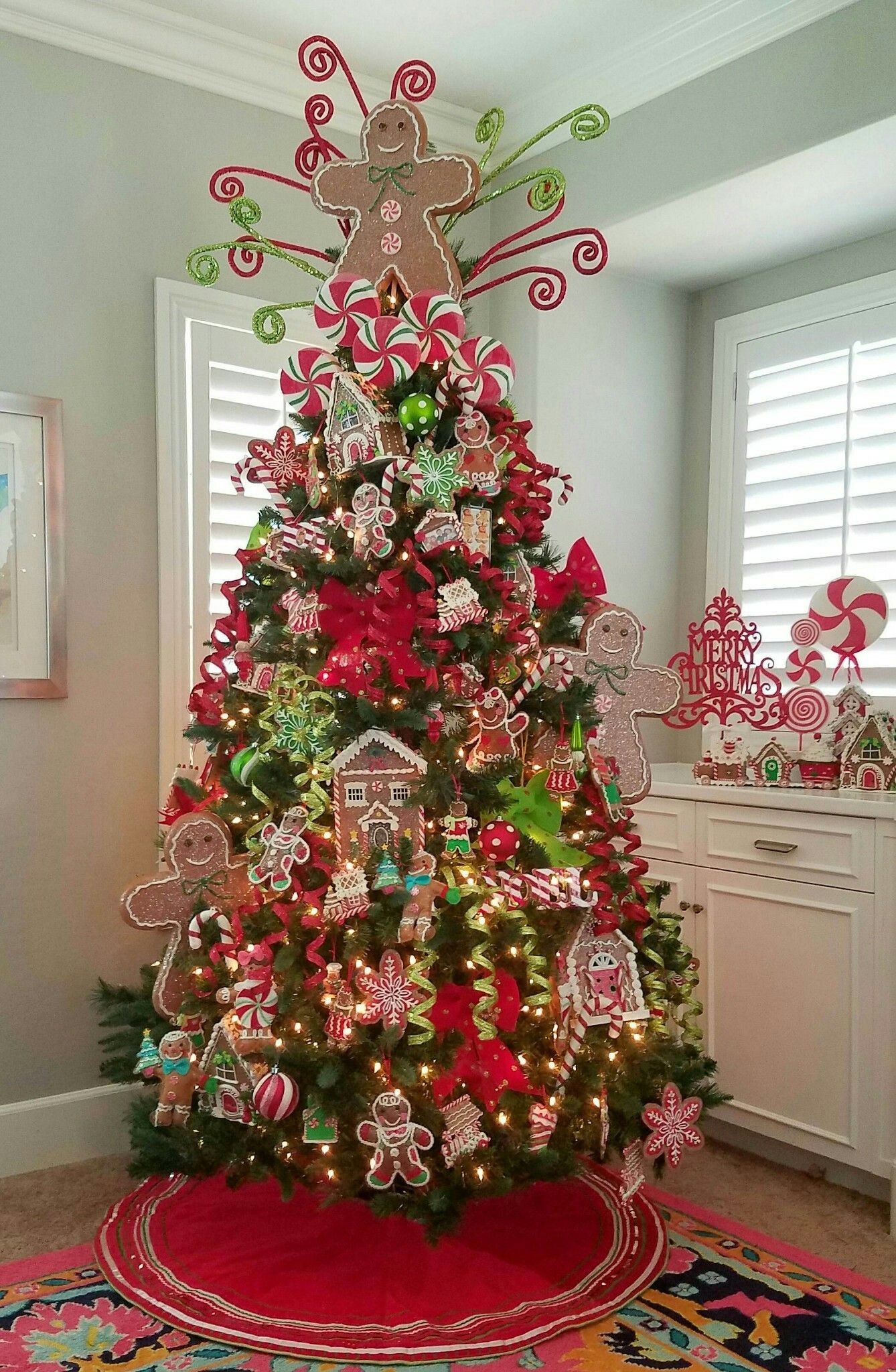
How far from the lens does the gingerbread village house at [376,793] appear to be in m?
2.02

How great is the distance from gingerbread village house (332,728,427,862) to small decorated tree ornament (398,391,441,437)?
59cm

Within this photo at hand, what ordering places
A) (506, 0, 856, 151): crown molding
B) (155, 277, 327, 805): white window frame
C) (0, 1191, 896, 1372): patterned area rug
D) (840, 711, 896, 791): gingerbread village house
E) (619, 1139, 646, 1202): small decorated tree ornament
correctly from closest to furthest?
(0, 1191, 896, 1372): patterned area rug → (619, 1139, 646, 1202): small decorated tree ornament → (506, 0, 856, 151): crown molding → (840, 711, 896, 791): gingerbread village house → (155, 277, 327, 805): white window frame

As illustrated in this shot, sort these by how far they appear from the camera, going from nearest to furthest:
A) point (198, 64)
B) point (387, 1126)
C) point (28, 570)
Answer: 1. point (387, 1126)
2. point (28, 570)
3. point (198, 64)

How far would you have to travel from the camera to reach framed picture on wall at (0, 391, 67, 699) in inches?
104

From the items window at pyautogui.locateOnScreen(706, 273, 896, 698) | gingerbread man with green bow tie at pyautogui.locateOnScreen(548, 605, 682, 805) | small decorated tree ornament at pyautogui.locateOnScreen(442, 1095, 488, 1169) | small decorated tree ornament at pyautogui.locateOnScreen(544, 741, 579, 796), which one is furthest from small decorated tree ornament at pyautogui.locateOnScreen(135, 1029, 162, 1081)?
window at pyautogui.locateOnScreen(706, 273, 896, 698)

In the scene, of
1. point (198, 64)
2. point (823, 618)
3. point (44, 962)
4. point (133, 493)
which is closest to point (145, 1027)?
point (44, 962)

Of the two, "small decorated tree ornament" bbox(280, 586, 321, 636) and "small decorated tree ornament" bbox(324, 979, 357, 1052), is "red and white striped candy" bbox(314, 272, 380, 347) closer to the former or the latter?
"small decorated tree ornament" bbox(280, 586, 321, 636)

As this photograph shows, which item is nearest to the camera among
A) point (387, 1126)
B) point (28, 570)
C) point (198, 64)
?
point (387, 1126)

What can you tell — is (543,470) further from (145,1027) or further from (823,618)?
(145,1027)

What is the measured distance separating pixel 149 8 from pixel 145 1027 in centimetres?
246

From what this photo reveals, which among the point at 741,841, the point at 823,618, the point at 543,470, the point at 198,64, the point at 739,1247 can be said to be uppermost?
the point at 198,64

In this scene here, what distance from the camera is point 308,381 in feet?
7.43

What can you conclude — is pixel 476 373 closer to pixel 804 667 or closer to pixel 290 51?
pixel 804 667

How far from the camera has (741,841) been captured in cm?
279
